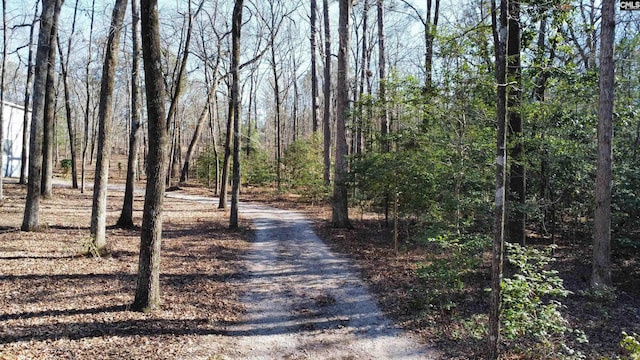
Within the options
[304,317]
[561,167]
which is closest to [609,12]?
[561,167]

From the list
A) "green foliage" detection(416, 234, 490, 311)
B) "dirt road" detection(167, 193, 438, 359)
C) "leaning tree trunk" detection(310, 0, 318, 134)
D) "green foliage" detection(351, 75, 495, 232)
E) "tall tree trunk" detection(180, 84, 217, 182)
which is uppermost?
"leaning tree trunk" detection(310, 0, 318, 134)

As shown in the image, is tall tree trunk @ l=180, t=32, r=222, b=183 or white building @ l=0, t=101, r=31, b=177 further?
white building @ l=0, t=101, r=31, b=177

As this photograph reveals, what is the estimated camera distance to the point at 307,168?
21016mm

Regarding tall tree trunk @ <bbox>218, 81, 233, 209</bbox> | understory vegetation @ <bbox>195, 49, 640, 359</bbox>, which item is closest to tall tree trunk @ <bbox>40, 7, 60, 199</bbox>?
tall tree trunk @ <bbox>218, 81, 233, 209</bbox>

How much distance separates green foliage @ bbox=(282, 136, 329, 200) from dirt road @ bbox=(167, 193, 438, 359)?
8993mm

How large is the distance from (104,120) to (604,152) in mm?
10394

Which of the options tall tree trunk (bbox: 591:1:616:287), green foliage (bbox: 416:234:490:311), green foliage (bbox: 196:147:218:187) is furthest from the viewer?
green foliage (bbox: 196:147:218:187)

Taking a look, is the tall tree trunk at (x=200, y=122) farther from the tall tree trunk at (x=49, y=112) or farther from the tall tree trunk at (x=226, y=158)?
the tall tree trunk at (x=49, y=112)

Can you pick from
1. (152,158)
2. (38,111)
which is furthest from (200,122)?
(152,158)

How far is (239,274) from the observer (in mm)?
8359

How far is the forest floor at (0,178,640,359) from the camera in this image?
5109 mm

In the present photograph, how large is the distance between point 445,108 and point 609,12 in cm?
350

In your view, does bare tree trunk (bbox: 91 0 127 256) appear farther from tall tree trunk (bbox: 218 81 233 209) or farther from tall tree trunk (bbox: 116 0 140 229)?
tall tree trunk (bbox: 218 81 233 209)

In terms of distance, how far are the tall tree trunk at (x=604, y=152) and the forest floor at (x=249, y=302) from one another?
0.71m
